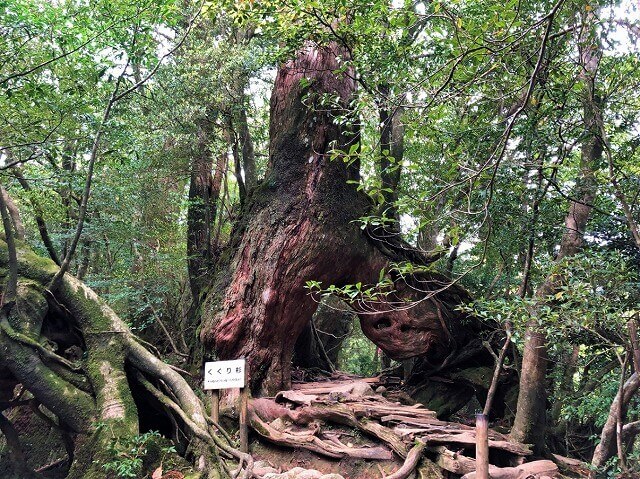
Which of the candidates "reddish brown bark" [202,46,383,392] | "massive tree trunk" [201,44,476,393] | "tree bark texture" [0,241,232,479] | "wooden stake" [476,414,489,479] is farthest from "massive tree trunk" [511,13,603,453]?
"tree bark texture" [0,241,232,479]

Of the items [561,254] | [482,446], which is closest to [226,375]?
[482,446]

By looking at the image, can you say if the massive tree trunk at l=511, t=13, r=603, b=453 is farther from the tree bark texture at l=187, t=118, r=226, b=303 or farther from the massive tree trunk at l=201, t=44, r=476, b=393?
the tree bark texture at l=187, t=118, r=226, b=303

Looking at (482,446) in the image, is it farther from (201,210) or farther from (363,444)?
(201,210)

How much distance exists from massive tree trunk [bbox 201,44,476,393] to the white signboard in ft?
6.17

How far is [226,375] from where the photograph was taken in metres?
4.18

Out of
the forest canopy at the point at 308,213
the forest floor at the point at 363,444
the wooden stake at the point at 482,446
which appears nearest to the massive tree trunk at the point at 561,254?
the forest canopy at the point at 308,213

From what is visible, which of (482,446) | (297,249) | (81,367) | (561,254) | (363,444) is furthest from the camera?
(297,249)

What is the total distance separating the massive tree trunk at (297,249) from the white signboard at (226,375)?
1879 millimetres

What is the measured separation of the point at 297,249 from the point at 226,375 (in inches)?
101

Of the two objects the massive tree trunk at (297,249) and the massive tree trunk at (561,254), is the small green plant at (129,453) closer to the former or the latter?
the massive tree trunk at (297,249)

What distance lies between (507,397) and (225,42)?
7.56m

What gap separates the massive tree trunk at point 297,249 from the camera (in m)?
6.23

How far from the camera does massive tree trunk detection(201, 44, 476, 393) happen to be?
245 inches

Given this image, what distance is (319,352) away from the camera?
10.2 metres
